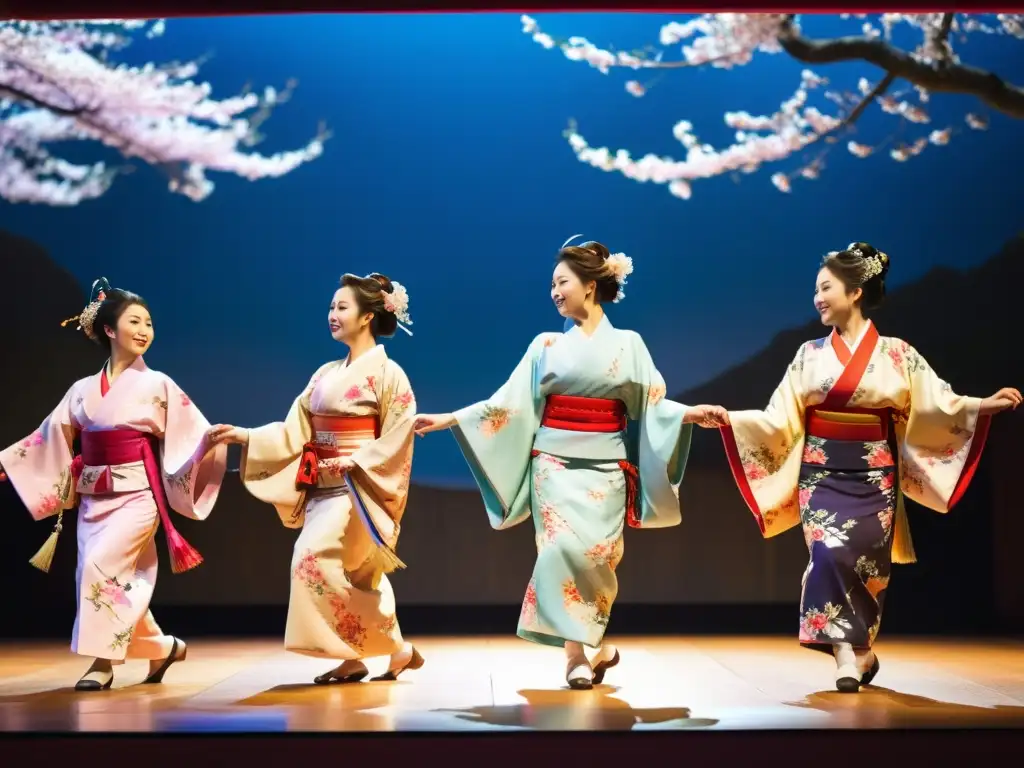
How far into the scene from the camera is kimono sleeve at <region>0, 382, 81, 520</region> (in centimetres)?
518

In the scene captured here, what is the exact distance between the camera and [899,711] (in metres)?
4.22

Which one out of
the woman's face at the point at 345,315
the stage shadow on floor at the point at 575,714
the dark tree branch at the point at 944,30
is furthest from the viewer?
the dark tree branch at the point at 944,30

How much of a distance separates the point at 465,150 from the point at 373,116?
56 cm

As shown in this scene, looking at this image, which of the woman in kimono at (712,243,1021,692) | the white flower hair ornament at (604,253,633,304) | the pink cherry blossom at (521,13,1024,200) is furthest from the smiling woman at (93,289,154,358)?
the pink cherry blossom at (521,13,1024,200)

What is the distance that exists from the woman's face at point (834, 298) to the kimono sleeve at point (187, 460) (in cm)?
252

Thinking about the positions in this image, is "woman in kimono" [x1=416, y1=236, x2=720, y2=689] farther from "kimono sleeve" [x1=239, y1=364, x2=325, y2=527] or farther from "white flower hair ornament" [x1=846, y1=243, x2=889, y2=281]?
"white flower hair ornament" [x1=846, y1=243, x2=889, y2=281]

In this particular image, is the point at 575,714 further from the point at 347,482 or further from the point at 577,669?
the point at 347,482

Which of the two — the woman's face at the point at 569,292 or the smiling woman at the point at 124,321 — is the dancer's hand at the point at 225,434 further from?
the woman's face at the point at 569,292

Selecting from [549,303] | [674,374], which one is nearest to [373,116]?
[549,303]

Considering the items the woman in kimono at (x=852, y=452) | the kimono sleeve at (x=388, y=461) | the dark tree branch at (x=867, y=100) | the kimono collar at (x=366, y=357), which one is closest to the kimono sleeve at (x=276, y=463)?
the kimono collar at (x=366, y=357)

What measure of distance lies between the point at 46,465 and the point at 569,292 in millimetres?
2270

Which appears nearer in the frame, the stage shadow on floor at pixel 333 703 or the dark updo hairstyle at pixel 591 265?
the stage shadow on floor at pixel 333 703

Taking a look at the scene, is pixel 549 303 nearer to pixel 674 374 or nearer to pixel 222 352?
pixel 674 374

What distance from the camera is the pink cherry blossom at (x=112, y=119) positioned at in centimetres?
725
